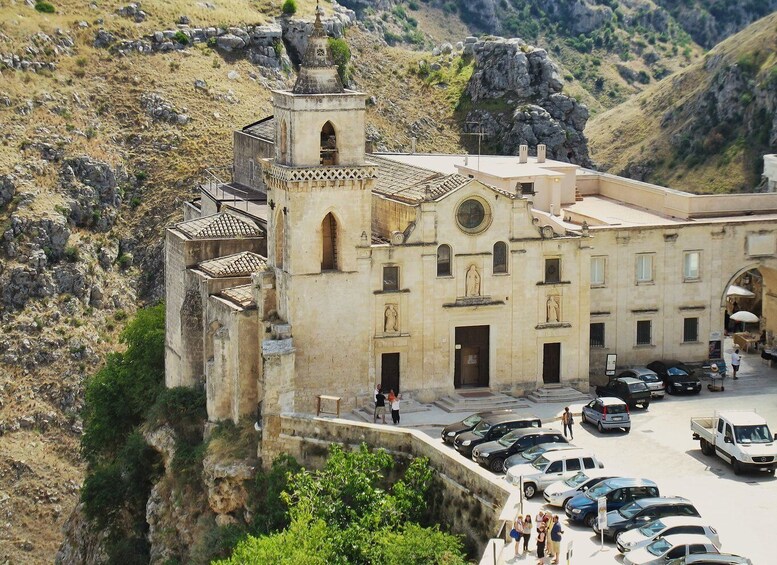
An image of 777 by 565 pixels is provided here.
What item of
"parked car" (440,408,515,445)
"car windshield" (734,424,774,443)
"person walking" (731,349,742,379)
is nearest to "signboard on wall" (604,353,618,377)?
"person walking" (731,349,742,379)

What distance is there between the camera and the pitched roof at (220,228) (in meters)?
75.4

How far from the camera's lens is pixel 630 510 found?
52969 mm

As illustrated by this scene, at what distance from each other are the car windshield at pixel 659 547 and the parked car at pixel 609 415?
1576 centimetres

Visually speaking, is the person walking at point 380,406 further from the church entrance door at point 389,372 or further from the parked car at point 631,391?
the parked car at point 631,391

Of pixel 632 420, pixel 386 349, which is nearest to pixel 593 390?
pixel 632 420

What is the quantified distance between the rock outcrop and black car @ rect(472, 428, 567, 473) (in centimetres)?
8028

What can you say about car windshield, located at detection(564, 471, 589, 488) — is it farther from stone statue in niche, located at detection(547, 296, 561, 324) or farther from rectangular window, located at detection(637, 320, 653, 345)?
rectangular window, located at detection(637, 320, 653, 345)

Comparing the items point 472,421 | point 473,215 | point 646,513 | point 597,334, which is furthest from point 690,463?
point 473,215

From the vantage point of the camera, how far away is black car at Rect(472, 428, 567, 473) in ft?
198

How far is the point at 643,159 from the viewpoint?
15500 centimetres

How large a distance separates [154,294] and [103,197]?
12044mm

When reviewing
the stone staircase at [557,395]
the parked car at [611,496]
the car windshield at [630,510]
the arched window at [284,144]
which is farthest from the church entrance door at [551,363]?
the car windshield at [630,510]

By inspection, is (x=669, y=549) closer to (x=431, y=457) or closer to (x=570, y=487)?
(x=570, y=487)

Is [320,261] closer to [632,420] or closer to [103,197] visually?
[632,420]
